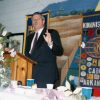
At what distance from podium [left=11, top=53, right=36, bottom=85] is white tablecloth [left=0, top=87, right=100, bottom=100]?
0.43 metres

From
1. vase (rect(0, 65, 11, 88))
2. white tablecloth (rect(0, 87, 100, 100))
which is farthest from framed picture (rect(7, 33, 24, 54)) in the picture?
white tablecloth (rect(0, 87, 100, 100))

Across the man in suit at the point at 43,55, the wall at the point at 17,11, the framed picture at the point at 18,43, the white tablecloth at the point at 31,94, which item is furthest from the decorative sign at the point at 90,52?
the white tablecloth at the point at 31,94

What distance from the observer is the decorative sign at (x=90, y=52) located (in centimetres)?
385

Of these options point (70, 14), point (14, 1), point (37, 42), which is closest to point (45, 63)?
point (37, 42)

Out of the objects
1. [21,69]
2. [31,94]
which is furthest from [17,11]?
[31,94]

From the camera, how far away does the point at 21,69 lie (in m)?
2.48

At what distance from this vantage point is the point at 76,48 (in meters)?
4.07

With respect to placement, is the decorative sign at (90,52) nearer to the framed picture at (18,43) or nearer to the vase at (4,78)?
the framed picture at (18,43)

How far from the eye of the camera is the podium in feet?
7.89

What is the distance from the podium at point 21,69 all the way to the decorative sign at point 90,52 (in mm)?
1574

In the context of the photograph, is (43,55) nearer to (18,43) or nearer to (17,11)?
(18,43)

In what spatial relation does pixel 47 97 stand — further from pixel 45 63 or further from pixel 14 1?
pixel 14 1

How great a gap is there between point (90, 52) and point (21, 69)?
65.7 inches

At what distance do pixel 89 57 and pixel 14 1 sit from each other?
6.64 feet
